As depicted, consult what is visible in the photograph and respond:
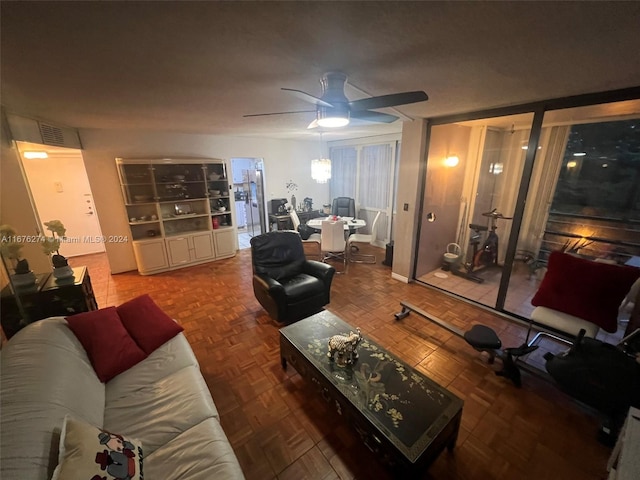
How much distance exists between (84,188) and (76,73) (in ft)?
15.5

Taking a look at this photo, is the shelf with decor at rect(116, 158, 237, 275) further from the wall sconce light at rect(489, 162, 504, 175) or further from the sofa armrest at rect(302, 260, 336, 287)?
the wall sconce light at rect(489, 162, 504, 175)

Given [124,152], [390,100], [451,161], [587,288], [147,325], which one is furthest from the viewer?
[124,152]

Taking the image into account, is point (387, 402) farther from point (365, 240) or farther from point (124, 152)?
point (124, 152)

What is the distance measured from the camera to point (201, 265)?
463cm

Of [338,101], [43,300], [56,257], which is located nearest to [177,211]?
[56,257]

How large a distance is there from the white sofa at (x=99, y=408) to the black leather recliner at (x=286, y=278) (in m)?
1.05

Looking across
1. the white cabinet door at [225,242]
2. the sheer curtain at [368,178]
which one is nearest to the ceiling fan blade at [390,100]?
the sheer curtain at [368,178]

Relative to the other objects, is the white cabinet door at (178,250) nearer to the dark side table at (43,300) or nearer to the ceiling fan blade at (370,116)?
the dark side table at (43,300)

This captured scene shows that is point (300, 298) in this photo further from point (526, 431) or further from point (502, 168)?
point (502, 168)

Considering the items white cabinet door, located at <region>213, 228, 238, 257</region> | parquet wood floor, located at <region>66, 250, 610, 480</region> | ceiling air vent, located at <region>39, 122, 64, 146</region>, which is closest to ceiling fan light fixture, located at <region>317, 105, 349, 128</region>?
parquet wood floor, located at <region>66, 250, 610, 480</region>

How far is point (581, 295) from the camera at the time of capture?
7.12 ft

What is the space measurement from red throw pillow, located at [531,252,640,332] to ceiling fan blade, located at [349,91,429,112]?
204cm

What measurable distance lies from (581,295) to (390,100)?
2.28 meters

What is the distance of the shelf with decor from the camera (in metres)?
4.16
